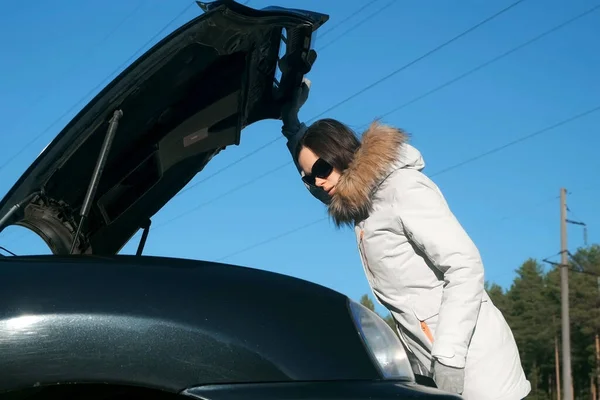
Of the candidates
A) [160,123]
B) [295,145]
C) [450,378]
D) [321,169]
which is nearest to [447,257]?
[450,378]

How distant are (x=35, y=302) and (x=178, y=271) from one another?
30 cm

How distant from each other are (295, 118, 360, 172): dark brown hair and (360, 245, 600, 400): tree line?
198 feet

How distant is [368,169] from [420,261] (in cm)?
36

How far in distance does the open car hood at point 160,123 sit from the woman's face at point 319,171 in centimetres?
30

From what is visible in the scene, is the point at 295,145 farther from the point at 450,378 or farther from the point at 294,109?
the point at 450,378

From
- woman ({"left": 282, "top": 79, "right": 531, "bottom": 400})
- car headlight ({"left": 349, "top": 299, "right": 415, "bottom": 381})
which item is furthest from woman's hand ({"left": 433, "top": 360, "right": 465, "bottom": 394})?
car headlight ({"left": 349, "top": 299, "right": 415, "bottom": 381})

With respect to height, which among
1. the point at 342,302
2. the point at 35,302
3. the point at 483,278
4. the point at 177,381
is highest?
the point at 483,278

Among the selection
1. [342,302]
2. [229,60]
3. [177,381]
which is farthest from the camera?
[229,60]

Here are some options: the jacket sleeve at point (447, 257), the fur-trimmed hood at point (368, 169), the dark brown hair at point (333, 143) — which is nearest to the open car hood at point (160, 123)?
the dark brown hair at point (333, 143)

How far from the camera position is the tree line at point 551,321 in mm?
61281

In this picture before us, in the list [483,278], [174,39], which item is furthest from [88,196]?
[483,278]

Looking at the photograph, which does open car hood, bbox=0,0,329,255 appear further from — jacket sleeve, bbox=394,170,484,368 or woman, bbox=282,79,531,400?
jacket sleeve, bbox=394,170,484,368

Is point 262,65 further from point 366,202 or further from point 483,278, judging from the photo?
point 483,278

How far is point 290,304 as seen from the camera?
5.40 ft
